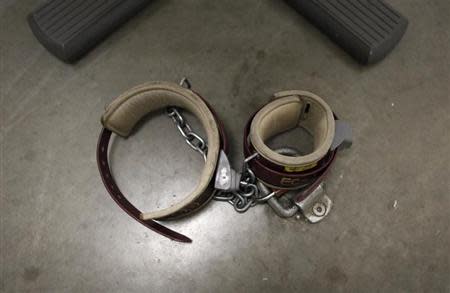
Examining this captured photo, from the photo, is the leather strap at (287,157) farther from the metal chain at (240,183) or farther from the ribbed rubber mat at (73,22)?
the ribbed rubber mat at (73,22)

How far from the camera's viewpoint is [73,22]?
3.94ft

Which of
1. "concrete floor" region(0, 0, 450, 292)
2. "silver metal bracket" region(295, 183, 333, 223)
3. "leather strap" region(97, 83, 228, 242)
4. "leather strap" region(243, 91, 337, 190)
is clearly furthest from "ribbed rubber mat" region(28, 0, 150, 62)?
"silver metal bracket" region(295, 183, 333, 223)

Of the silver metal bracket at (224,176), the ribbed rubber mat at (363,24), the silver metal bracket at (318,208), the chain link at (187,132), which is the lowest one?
the silver metal bracket at (318,208)

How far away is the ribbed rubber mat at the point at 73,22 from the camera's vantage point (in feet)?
3.92

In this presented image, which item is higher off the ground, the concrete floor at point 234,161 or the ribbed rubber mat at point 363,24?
the ribbed rubber mat at point 363,24

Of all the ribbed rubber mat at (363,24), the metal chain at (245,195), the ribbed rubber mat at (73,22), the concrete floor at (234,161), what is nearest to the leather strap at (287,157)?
the metal chain at (245,195)

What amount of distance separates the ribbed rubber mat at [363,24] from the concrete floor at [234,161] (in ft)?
0.19

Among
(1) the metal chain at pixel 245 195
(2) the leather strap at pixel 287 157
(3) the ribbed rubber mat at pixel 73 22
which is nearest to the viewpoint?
(2) the leather strap at pixel 287 157

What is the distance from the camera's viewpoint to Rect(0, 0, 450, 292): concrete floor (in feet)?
3.54

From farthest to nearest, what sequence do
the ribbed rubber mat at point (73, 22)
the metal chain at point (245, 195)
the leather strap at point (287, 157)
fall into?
the ribbed rubber mat at point (73, 22)
the metal chain at point (245, 195)
the leather strap at point (287, 157)

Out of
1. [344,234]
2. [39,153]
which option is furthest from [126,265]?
[344,234]

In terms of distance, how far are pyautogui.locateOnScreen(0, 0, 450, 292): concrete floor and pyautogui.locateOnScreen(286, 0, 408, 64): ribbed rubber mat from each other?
57 millimetres

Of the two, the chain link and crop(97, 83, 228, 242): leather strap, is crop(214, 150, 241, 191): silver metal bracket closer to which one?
crop(97, 83, 228, 242): leather strap

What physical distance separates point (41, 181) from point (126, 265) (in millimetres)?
355
